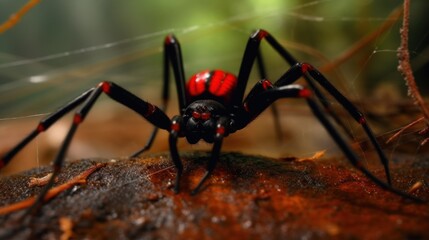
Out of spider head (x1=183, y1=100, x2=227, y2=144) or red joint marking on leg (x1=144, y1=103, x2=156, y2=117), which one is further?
spider head (x1=183, y1=100, x2=227, y2=144)

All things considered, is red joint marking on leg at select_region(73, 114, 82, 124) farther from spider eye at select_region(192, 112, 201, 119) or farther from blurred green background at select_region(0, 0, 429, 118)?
blurred green background at select_region(0, 0, 429, 118)

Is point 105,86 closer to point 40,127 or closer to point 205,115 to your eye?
point 40,127

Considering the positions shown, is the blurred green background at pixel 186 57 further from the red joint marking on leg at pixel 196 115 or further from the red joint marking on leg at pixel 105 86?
the red joint marking on leg at pixel 196 115

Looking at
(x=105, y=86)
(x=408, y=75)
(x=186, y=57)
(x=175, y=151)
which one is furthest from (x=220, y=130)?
(x=186, y=57)

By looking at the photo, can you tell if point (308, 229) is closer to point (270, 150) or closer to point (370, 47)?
point (270, 150)

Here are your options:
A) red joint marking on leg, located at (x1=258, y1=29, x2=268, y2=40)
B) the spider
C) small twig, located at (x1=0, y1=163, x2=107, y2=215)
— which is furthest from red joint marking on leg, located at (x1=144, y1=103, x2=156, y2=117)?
red joint marking on leg, located at (x1=258, y1=29, x2=268, y2=40)

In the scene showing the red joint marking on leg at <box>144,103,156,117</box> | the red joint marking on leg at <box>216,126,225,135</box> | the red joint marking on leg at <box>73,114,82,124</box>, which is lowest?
the red joint marking on leg at <box>216,126,225,135</box>

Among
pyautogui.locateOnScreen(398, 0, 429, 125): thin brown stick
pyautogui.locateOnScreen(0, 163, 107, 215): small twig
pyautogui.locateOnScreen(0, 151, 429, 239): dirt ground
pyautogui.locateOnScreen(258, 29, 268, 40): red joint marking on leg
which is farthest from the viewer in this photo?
pyautogui.locateOnScreen(258, 29, 268, 40): red joint marking on leg
